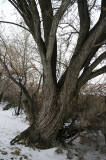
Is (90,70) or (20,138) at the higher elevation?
(90,70)

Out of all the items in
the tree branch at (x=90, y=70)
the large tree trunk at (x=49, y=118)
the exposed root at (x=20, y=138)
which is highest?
the tree branch at (x=90, y=70)

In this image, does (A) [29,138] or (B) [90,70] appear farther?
(A) [29,138]

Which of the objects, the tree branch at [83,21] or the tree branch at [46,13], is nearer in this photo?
the tree branch at [83,21]

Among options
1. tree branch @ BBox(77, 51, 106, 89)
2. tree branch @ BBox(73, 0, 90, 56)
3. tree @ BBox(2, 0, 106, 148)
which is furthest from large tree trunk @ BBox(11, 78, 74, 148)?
tree branch @ BBox(73, 0, 90, 56)

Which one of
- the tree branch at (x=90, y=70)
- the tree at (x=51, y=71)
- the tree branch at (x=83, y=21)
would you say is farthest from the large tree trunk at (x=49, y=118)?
the tree branch at (x=83, y=21)

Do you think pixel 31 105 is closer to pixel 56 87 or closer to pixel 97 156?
pixel 56 87

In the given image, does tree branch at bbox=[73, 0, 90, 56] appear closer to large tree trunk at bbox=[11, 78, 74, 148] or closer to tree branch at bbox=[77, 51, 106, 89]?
tree branch at bbox=[77, 51, 106, 89]

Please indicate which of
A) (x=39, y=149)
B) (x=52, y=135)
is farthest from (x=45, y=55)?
(x=39, y=149)

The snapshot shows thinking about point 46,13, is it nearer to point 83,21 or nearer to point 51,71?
point 83,21

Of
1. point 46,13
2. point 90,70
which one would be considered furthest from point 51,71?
point 46,13

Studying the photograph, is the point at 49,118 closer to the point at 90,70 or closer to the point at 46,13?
the point at 90,70

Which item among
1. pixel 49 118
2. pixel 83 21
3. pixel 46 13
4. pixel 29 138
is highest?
pixel 46 13

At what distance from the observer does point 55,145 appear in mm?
4352

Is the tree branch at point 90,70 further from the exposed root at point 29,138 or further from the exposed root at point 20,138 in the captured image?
the exposed root at point 20,138
